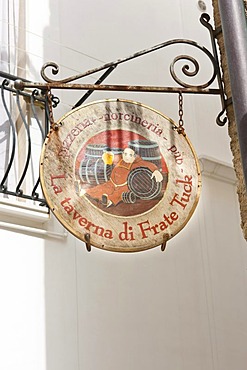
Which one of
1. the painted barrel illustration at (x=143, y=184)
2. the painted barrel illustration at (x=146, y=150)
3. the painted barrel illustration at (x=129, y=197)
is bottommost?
the painted barrel illustration at (x=129, y=197)

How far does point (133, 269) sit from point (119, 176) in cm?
231

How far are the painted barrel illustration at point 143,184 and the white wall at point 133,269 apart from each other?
1795mm

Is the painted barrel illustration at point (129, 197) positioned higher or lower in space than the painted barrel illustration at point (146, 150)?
lower

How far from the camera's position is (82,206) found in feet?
13.7

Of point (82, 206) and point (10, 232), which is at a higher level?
point (10, 232)

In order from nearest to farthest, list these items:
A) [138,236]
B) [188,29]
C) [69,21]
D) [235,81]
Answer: [235,81]
[138,236]
[69,21]
[188,29]

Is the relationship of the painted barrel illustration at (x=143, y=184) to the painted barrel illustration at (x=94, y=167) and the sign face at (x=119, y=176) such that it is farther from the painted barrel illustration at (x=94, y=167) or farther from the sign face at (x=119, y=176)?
the painted barrel illustration at (x=94, y=167)

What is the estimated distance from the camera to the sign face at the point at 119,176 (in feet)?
13.6

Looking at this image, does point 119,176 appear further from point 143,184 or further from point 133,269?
point 133,269

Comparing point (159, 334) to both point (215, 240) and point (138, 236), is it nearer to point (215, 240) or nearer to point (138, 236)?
point (215, 240)

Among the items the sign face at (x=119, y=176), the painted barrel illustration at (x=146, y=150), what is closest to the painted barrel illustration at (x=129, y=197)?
the sign face at (x=119, y=176)

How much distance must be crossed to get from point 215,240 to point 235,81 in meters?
3.88

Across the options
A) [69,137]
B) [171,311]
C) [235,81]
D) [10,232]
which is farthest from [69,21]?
[235,81]

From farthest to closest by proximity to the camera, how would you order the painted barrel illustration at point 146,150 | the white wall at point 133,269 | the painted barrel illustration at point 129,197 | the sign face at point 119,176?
the white wall at point 133,269, the painted barrel illustration at point 146,150, the painted barrel illustration at point 129,197, the sign face at point 119,176
